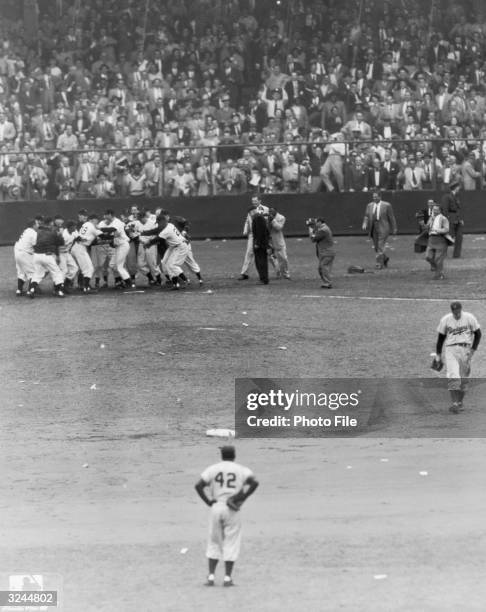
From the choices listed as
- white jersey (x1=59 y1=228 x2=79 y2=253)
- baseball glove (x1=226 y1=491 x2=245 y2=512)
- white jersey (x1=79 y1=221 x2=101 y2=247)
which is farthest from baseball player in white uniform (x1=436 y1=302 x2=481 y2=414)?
white jersey (x1=59 y1=228 x2=79 y2=253)

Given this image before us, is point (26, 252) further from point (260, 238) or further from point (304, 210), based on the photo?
point (304, 210)

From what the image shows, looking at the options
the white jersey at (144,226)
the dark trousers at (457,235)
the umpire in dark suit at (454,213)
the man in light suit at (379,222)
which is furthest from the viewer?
the dark trousers at (457,235)

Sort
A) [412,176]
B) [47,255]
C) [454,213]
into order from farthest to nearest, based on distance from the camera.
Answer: [412,176], [454,213], [47,255]

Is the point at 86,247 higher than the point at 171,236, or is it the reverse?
the point at 171,236

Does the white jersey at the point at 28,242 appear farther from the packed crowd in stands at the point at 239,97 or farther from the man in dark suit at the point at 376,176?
the man in dark suit at the point at 376,176

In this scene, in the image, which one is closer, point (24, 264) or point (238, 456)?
point (238, 456)

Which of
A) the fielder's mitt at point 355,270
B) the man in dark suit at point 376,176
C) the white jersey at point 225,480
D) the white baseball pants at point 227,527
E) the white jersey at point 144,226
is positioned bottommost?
the fielder's mitt at point 355,270

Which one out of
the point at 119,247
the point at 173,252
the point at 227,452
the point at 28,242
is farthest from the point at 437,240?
the point at 227,452

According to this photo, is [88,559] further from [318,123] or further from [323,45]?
[323,45]

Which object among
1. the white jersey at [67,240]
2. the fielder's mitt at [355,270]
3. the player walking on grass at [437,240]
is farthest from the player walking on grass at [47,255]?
the player walking on grass at [437,240]
